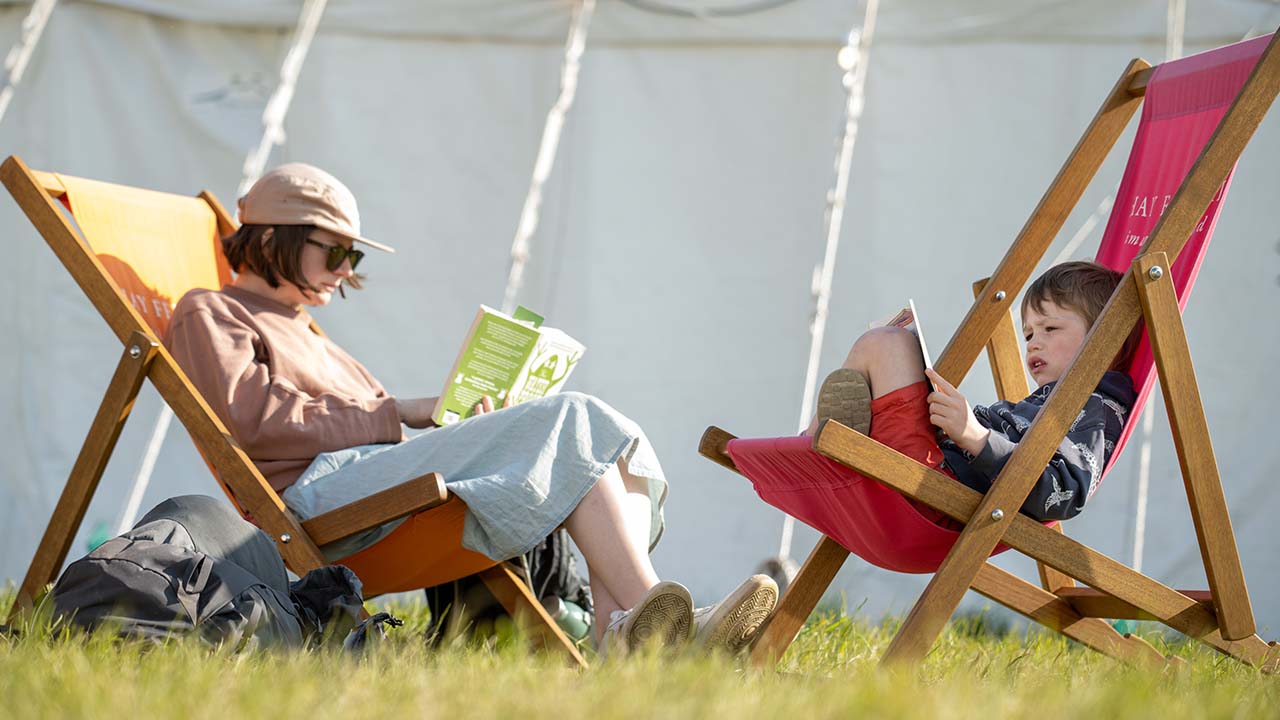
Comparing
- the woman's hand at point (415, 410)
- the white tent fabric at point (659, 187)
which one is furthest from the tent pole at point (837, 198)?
the woman's hand at point (415, 410)

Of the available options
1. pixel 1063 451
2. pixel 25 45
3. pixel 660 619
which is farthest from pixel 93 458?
pixel 25 45

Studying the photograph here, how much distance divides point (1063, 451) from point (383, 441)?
1.21 metres

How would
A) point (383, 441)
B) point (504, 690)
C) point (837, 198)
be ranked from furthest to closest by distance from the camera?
1. point (837, 198)
2. point (383, 441)
3. point (504, 690)

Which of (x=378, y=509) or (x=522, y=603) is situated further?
(x=522, y=603)

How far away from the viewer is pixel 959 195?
12.5ft

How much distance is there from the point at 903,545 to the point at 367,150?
259cm

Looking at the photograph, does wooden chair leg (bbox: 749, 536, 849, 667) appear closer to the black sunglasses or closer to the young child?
the young child

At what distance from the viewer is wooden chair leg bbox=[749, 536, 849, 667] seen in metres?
2.04

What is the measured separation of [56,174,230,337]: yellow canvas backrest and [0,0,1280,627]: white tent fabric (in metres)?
1.28

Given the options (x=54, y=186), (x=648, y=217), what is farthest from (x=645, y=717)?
(x=648, y=217)

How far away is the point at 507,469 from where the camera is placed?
214cm

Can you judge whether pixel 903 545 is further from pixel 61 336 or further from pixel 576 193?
pixel 61 336

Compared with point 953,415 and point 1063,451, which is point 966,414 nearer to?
point 953,415

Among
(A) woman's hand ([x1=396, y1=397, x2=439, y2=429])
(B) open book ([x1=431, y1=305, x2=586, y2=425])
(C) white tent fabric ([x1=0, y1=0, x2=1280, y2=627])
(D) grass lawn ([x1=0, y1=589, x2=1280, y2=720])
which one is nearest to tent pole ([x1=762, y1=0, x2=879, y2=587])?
(C) white tent fabric ([x1=0, y1=0, x2=1280, y2=627])
